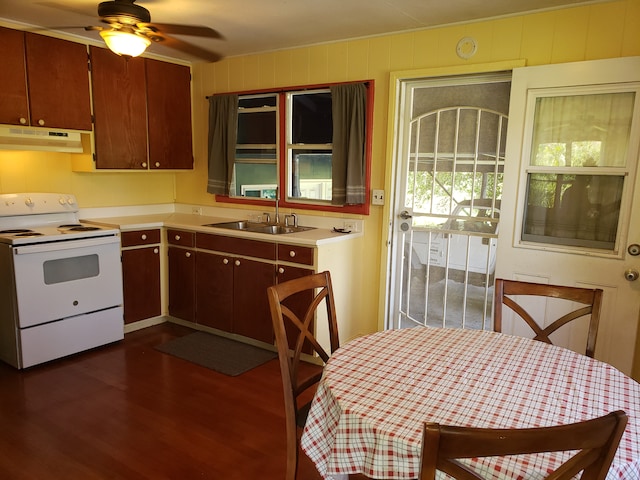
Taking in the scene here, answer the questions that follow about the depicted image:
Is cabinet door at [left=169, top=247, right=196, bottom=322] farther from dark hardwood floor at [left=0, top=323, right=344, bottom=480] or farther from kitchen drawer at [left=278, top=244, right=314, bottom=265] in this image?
kitchen drawer at [left=278, top=244, right=314, bottom=265]


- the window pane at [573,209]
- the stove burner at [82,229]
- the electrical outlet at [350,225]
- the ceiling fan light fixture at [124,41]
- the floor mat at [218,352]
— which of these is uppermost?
the ceiling fan light fixture at [124,41]

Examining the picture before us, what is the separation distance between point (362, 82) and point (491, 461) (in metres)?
2.87

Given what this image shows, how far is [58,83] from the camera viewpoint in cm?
342

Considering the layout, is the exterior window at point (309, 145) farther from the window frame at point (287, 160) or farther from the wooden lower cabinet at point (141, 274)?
the wooden lower cabinet at point (141, 274)

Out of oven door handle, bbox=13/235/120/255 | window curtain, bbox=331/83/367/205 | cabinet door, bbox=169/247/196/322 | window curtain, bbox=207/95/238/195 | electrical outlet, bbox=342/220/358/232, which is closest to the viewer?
oven door handle, bbox=13/235/120/255

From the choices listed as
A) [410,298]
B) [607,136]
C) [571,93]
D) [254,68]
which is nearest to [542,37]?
[571,93]

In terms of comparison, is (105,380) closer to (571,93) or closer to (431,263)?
(431,263)

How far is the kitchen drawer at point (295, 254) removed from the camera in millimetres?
3215

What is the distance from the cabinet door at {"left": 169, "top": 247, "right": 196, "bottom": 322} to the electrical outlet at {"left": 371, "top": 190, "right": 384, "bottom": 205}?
1.59m

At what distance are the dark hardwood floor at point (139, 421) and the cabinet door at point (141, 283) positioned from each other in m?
0.52

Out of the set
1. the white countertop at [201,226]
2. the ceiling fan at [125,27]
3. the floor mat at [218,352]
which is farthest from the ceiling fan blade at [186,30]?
the floor mat at [218,352]

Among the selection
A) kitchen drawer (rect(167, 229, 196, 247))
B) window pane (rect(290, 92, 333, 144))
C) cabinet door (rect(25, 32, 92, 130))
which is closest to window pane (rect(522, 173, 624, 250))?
window pane (rect(290, 92, 333, 144))

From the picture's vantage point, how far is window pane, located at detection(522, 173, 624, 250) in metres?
2.60

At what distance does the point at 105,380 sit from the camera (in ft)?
9.97
